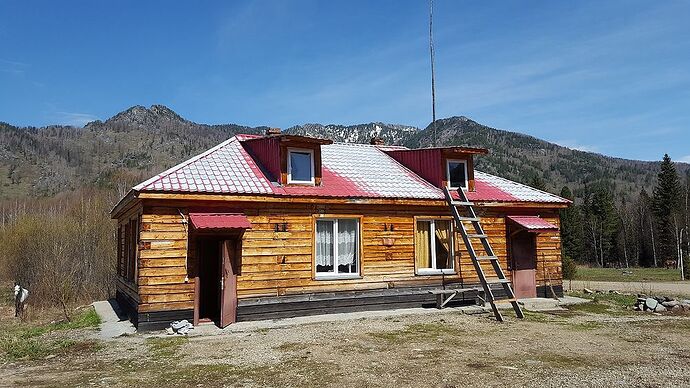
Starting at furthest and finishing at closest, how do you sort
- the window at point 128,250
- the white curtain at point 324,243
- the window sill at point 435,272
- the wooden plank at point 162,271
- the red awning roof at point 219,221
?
the window sill at point 435,272 < the white curtain at point 324,243 < the window at point 128,250 < the red awning roof at point 219,221 < the wooden plank at point 162,271

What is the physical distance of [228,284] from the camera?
13.4 m

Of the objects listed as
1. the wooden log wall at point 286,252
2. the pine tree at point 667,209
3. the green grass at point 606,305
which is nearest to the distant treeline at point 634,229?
the pine tree at point 667,209

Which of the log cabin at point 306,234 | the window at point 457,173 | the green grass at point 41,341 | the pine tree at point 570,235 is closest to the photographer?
the green grass at point 41,341

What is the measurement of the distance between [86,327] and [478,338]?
32.5ft

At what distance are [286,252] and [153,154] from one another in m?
135

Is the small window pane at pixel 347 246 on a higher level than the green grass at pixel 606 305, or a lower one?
higher

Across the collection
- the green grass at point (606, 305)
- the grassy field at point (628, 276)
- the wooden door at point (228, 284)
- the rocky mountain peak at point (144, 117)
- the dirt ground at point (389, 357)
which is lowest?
the grassy field at point (628, 276)

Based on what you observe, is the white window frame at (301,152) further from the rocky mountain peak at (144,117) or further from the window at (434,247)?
the rocky mountain peak at (144,117)

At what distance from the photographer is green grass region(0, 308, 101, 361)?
10383 mm

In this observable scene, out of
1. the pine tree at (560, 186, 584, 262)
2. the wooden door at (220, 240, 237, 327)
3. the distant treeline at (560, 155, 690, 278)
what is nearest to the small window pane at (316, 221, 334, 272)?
the wooden door at (220, 240, 237, 327)

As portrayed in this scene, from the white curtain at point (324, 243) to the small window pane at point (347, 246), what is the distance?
274 mm

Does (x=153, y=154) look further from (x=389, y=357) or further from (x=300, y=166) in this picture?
(x=389, y=357)

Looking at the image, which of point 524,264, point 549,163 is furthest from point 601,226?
point 549,163

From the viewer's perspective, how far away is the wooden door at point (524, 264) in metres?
18.1
